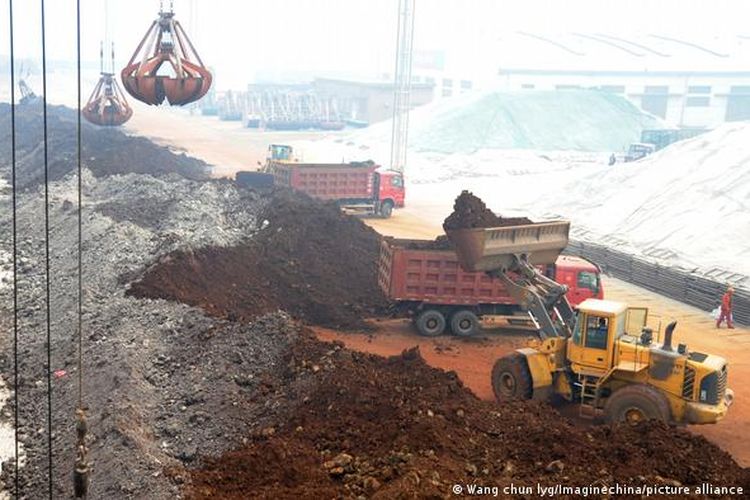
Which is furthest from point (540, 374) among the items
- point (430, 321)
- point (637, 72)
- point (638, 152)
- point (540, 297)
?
point (637, 72)

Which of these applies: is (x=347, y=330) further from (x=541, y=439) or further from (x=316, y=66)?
(x=316, y=66)

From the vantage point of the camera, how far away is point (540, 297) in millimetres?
16078

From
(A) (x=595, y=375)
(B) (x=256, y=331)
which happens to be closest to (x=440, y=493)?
(A) (x=595, y=375)

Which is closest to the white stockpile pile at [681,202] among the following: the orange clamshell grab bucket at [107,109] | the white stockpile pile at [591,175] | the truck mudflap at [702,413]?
the white stockpile pile at [591,175]

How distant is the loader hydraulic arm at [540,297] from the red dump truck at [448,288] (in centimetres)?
283

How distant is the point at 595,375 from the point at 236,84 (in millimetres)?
163838

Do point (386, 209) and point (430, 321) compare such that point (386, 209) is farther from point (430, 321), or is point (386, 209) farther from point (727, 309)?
point (727, 309)

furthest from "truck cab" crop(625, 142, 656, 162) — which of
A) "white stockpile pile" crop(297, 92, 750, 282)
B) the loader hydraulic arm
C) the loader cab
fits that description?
the loader cab

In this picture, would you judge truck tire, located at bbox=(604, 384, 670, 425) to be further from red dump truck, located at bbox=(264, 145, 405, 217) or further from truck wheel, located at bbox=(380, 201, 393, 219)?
truck wheel, located at bbox=(380, 201, 393, 219)

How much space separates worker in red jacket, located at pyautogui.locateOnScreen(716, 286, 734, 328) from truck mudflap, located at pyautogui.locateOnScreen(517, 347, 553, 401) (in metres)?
8.85

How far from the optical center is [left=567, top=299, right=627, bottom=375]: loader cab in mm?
14182

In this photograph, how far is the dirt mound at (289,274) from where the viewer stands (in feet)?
66.8

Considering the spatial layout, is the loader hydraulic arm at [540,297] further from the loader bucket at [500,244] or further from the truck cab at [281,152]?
the truck cab at [281,152]

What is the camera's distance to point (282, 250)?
24.7 meters
